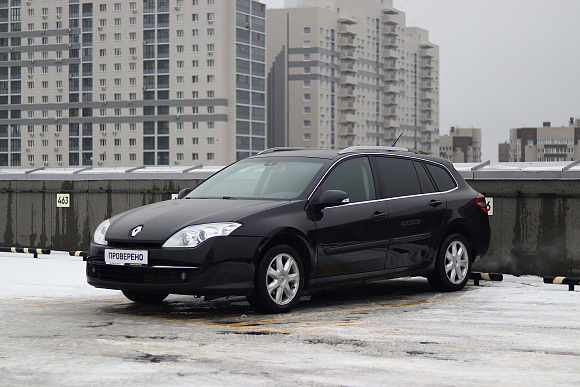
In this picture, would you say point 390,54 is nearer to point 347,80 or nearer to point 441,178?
point 347,80

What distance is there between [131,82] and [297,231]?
128 metres

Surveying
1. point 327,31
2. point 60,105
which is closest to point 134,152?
point 60,105

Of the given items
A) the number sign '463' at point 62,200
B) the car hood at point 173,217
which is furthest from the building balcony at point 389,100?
the car hood at point 173,217

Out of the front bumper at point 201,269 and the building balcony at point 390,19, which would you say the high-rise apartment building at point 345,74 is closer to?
the building balcony at point 390,19

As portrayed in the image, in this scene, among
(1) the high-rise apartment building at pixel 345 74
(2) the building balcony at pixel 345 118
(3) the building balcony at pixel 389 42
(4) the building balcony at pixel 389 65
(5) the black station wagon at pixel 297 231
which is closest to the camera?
(5) the black station wagon at pixel 297 231

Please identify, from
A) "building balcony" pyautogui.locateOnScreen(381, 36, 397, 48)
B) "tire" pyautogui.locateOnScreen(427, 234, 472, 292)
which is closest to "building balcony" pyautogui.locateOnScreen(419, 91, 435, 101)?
"building balcony" pyautogui.locateOnScreen(381, 36, 397, 48)

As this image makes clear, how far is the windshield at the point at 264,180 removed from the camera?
902cm

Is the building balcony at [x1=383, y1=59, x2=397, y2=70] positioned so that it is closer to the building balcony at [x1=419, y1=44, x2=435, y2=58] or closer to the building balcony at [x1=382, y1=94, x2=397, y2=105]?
the building balcony at [x1=382, y1=94, x2=397, y2=105]

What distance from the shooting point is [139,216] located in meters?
8.58

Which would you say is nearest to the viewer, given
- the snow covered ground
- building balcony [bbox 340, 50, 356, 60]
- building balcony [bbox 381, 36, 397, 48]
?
the snow covered ground

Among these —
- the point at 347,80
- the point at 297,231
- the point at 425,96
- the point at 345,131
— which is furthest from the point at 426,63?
the point at 297,231

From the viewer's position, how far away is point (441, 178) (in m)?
10.7

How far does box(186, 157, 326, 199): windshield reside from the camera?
9.02m

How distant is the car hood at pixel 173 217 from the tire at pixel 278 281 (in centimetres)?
47
